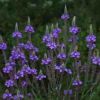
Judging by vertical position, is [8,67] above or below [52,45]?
below

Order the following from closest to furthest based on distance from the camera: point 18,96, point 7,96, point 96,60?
point 18,96
point 7,96
point 96,60

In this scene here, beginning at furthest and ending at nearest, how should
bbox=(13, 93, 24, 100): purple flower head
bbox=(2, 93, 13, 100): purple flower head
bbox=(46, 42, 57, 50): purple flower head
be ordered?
bbox=(46, 42, 57, 50): purple flower head
bbox=(2, 93, 13, 100): purple flower head
bbox=(13, 93, 24, 100): purple flower head

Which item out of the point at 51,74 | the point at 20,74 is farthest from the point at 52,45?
the point at 20,74

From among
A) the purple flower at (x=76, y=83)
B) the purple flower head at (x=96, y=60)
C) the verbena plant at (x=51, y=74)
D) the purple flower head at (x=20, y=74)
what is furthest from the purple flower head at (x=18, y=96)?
the purple flower head at (x=96, y=60)

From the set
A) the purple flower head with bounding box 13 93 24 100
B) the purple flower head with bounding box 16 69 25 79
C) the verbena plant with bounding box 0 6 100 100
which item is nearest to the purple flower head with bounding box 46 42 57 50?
the verbena plant with bounding box 0 6 100 100

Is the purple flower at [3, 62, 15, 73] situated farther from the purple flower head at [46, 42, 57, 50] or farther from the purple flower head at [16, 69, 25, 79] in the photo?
the purple flower head at [46, 42, 57, 50]

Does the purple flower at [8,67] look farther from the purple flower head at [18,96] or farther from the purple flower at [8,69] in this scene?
the purple flower head at [18,96]

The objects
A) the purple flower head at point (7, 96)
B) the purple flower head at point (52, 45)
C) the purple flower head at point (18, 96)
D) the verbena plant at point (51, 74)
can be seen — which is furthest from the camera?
the purple flower head at point (52, 45)

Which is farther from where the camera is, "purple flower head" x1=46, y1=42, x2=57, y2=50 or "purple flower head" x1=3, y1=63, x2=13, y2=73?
"purple flower head" x1=46, y1=42, x2=57, y2=50

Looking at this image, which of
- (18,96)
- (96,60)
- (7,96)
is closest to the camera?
(18,96)

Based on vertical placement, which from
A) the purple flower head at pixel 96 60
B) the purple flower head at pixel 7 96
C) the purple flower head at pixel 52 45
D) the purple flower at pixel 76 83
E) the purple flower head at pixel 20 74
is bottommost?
the purple flower head at pixel 7 96

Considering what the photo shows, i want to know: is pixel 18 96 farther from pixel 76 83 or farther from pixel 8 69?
pixel 76 83
